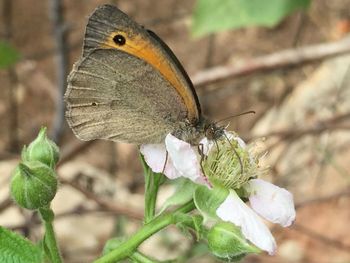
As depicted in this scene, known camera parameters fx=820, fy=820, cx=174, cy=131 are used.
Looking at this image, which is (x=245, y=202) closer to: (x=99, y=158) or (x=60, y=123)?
(x=60, y=123)

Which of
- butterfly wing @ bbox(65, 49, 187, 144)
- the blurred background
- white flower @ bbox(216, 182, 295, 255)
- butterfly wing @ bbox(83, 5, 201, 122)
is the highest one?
butterfly wing @ bbox(83, 5, 201, 122)

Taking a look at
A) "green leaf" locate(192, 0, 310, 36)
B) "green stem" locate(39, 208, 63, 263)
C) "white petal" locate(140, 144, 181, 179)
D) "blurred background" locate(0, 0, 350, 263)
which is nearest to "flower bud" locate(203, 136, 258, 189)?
"white petal" locate(140, 144, 181, 179)

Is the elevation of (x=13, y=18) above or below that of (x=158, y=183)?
below

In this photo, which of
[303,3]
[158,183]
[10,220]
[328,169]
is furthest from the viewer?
[328,169]

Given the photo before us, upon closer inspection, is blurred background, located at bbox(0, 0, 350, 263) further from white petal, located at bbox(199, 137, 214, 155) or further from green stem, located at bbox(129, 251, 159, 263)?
green stem, located at bbox(129, 251, 159, 263)

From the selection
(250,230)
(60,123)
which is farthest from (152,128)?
(60,123)

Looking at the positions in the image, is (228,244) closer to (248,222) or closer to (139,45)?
(248,222)
